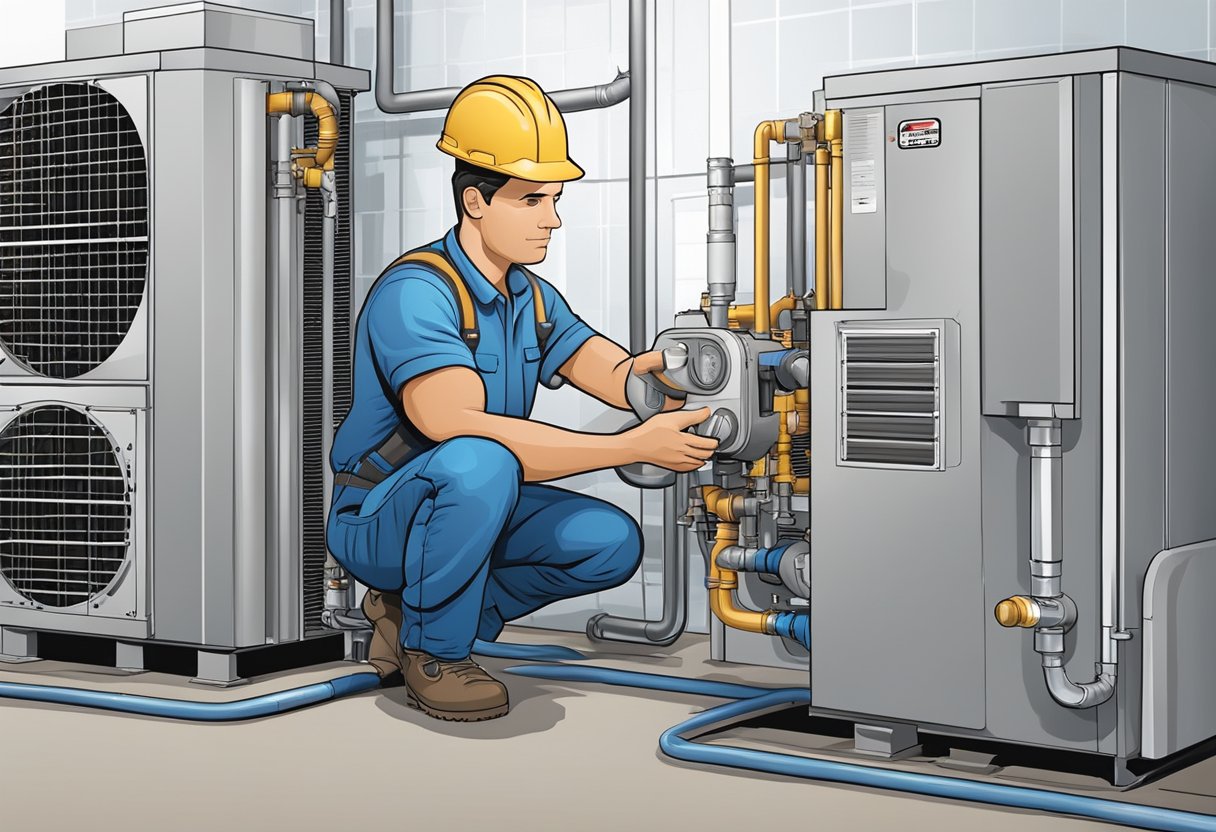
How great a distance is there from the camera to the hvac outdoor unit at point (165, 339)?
3.46 metres

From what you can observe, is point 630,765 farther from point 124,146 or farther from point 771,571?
point 124,146

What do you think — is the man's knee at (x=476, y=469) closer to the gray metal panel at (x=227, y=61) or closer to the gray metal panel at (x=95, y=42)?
the gray metal panel at (x=227, y=61)

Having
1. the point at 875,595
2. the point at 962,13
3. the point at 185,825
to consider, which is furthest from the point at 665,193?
the point at 185,825

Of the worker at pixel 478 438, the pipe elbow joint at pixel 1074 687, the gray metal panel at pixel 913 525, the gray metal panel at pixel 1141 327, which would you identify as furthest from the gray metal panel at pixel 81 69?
the pipe elbow joint at pixel 1074 687

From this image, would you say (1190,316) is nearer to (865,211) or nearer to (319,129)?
(865,211)

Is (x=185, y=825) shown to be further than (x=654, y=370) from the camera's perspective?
No

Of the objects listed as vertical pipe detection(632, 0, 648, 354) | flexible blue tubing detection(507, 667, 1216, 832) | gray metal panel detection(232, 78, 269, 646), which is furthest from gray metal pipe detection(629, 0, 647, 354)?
flexible blue tubing detection(507, 667, 1216, 832)

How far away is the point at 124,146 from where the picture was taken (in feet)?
11.6

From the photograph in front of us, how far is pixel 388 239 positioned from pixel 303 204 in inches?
36.2

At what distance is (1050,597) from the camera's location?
101 inches

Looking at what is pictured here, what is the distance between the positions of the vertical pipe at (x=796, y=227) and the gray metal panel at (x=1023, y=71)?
730 millimetres

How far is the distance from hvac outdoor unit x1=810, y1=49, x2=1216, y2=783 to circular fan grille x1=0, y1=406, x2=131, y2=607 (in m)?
1.74

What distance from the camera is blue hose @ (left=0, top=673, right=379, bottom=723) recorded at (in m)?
3.12

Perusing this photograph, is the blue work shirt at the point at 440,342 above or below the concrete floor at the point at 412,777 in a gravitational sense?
above
